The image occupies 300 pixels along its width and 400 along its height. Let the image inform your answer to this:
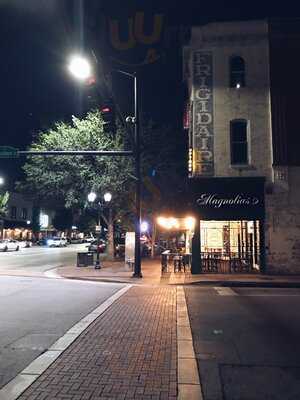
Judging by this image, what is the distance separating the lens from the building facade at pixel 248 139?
18844 mm

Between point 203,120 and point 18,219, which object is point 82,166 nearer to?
point 203,120

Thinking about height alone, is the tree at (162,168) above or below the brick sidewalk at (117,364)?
above

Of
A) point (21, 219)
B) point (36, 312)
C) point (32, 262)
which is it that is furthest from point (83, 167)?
point (21, 219)

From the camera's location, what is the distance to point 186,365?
5.91 m

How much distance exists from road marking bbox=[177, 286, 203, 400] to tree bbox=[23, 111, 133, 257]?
1755 centimetres

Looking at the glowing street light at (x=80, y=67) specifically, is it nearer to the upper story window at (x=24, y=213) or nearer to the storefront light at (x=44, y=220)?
the upper story window at (x=24, y=213)

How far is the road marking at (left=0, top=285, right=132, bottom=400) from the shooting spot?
16.0 feet

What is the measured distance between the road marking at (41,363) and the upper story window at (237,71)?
582 inches

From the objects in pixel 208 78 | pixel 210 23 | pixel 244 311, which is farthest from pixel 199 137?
pixel 244 311

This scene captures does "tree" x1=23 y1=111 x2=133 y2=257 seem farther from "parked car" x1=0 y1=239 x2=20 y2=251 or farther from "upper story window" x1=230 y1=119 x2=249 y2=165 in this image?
"parked car" x1=0 y1=239 x2=20 y2=251

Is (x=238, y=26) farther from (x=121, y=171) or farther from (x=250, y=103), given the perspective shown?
(x=121, y=171)

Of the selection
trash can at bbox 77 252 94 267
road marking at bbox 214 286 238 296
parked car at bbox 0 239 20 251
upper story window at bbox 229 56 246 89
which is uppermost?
upper story window at bbox 229 56 246 89

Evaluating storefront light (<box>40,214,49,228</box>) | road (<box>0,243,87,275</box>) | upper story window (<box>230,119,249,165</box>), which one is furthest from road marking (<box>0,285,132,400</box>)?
storefront light (<box>40,214,49,228</box>)

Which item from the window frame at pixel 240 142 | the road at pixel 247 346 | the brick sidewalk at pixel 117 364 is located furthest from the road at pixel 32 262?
A: the brick sidewalk at pixel 117 364
